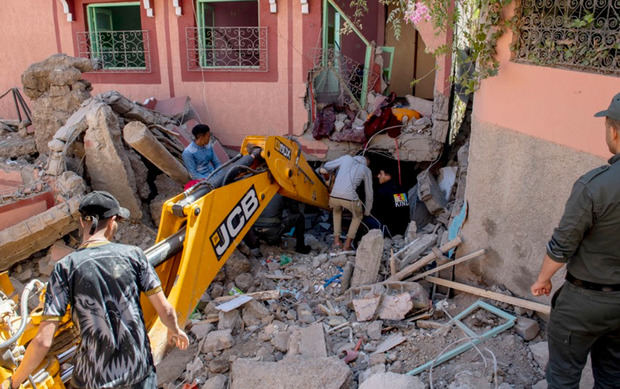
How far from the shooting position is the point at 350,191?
6988 millimetres

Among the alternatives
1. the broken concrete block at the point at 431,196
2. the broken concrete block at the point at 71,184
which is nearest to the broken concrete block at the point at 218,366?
the broken concrete block at the point at 71,184

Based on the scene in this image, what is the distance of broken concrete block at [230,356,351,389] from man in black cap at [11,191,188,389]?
1.21m

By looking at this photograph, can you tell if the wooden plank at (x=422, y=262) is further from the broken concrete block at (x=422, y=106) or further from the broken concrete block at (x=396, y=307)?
the broken concrete block at (x=422, y=106)

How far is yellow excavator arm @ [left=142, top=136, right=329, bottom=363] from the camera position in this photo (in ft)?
12.5

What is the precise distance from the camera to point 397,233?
7844 mm

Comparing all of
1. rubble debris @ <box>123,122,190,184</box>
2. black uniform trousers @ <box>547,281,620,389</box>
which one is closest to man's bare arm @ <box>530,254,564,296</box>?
black uniform trousers @ <box>547,281,620,389</box>

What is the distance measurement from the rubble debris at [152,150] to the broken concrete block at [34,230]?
1096mm

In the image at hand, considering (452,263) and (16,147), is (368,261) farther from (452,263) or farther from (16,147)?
(16,147)

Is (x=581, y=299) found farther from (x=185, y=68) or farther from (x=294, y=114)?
(x=185, y=68)

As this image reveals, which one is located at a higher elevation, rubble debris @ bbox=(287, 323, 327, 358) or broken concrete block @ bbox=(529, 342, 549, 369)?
broken concrete block @ bbox=(529, 342, 549, 369)

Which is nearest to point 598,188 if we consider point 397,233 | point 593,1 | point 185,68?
point 593,1

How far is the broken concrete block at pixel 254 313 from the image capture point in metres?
5.19

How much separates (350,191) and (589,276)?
4.43 metres

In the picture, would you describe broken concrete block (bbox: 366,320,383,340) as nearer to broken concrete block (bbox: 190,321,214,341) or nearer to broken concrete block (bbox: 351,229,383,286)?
broken concrete block (bbox: 351,229,383,286)
